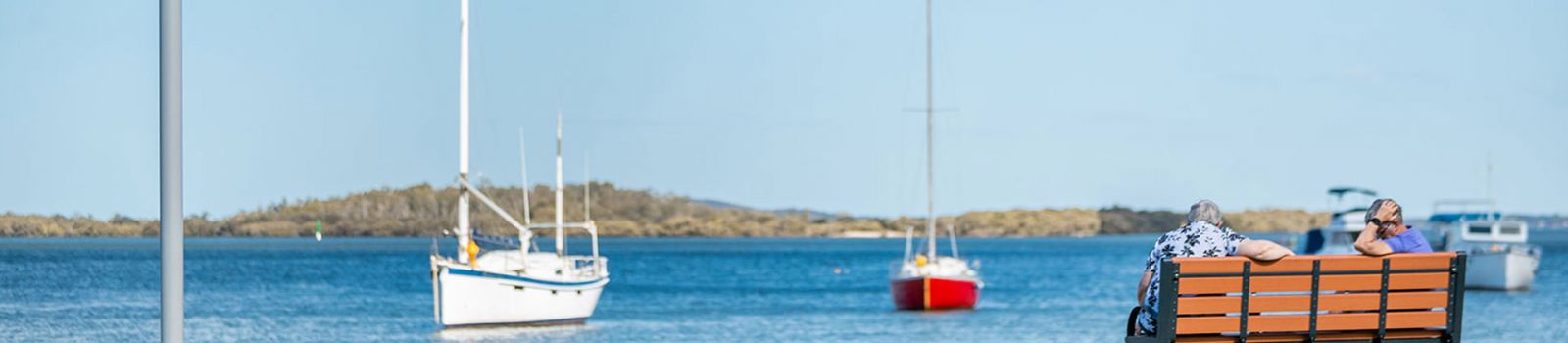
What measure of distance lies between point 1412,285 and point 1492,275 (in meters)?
45.5

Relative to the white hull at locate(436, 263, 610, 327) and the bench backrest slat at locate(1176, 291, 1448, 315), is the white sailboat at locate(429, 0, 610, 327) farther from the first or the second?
the bench backrest slat at locate(1176, 291, 1448, 315)

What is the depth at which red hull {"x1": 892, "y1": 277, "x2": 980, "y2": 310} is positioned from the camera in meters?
40.3

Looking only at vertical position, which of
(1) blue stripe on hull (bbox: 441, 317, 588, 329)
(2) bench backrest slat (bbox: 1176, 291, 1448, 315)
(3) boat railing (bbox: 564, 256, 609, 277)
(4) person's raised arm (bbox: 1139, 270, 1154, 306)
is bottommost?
(1) blue stripe on hull (bbox: 441, 317, 588, 329)

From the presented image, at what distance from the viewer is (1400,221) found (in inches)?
396

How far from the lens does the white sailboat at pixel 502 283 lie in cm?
3078

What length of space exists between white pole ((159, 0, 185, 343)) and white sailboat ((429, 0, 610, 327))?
21448 millimetres

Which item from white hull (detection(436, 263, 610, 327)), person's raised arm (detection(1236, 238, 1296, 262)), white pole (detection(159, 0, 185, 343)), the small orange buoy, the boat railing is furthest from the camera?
the boat railing

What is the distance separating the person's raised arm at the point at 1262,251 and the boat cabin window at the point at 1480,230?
5317cm

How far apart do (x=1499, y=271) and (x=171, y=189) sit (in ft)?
159

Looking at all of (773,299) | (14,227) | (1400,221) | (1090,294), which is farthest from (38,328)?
(1090,294)

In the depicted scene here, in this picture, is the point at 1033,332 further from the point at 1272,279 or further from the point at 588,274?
the point at 1272,279

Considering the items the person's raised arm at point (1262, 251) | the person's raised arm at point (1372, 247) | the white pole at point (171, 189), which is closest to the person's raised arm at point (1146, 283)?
the person's raised arm at point (1262, 251)

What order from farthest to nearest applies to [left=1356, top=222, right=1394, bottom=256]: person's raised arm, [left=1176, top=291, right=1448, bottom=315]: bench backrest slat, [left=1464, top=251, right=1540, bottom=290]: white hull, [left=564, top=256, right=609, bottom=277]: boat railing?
1. [left=1464, top=251, right=1540, bottom=290]: white hull
2. [left=564, top=256, right=609, bottom=277]: boat railing
3. [left=1356, top=222, right=1394, bottom=256]: person's raised arm
4. [left=1176, top=291, right=1448, bottom=315]: bench backrest slat

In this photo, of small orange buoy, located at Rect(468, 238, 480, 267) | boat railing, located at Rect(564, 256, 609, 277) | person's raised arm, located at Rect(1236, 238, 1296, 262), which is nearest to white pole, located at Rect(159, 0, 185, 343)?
person's raised arm, located at Rect(1236, 238, 1296, 262)
